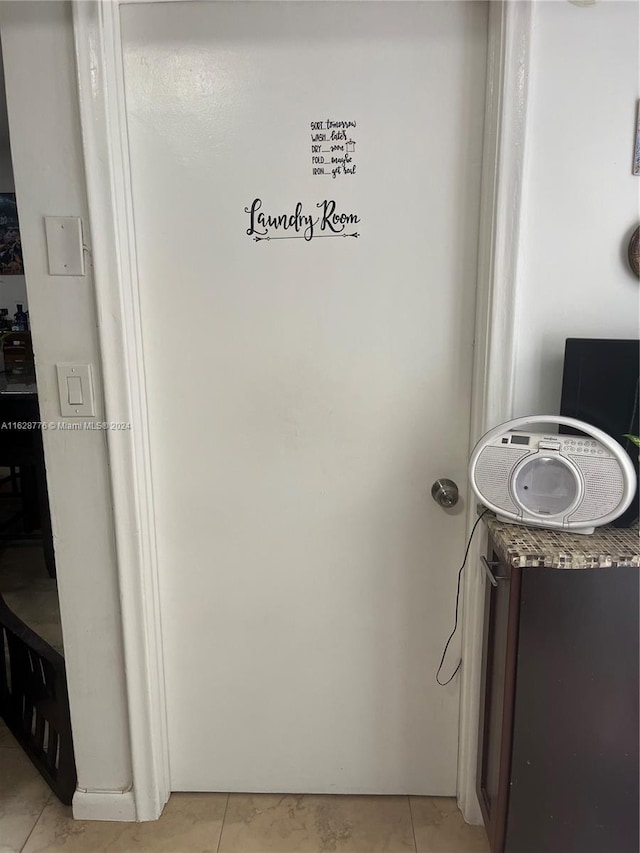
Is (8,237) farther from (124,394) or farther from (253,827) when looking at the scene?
(253,827)

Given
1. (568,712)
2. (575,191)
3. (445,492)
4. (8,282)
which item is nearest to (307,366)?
(445,492)

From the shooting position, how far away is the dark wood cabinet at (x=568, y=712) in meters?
1.05

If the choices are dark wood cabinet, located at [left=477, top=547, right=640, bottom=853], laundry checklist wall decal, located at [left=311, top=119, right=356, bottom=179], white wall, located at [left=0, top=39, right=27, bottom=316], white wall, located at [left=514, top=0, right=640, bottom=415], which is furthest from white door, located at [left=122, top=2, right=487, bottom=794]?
white wall, located at [left=0, top=39, right=27, bottom=316]

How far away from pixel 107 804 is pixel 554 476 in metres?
1.39

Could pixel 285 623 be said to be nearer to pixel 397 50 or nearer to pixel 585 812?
pixel 585 812

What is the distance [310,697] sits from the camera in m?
1.48

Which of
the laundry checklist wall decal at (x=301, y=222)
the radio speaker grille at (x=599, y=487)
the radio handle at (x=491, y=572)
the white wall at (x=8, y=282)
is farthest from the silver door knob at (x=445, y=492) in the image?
the white wall at (x=8, y=282)

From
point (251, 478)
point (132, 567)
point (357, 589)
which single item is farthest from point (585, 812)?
point (132, 567)

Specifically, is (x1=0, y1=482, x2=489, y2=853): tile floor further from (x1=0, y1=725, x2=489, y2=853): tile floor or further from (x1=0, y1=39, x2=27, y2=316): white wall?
(x1=0, y1=39, x2=27, y2=316): white wall

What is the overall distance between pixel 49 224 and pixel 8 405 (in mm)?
1602

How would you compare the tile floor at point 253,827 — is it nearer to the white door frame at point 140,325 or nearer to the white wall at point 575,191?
the white door frame at point 140,325

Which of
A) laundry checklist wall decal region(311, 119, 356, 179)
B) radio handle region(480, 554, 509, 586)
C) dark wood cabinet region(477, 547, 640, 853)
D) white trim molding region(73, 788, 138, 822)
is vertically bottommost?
white trim molding region(73, 788, 138, 822)

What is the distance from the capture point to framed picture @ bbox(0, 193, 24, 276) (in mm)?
3912

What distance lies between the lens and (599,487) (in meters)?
1.07
